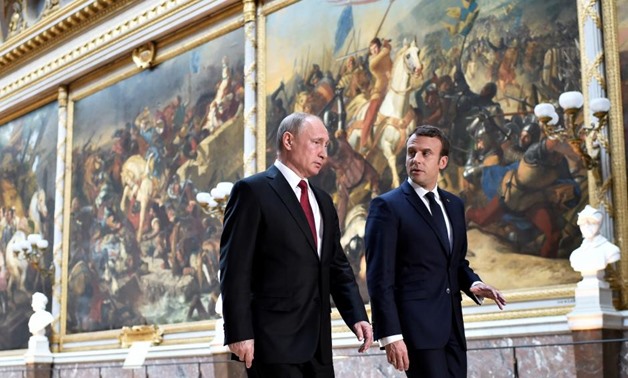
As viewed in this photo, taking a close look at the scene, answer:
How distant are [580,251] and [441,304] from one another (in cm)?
400

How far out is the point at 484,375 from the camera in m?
6.24

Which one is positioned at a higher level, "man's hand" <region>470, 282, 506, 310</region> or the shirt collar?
the shirt collar

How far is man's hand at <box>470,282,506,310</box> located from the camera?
14.8 feet

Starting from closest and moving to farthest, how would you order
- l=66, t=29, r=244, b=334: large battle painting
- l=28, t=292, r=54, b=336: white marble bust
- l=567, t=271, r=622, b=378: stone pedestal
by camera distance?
1. l=567, t=271, r=622, b=378: stone pedestal
2. l=66, t=29, r=244, b=334: large battle painting
3. l=28, t=292, r=54, b=336: white marble bust

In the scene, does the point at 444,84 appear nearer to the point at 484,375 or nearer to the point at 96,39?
the point at 484,375

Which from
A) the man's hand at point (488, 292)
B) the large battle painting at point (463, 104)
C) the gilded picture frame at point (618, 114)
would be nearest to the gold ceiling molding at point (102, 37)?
the large battle painting at point (463, 104)

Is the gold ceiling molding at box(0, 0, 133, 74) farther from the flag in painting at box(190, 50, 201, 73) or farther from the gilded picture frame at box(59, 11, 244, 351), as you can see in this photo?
the flag in painting at box(190, 50, 201, 73)

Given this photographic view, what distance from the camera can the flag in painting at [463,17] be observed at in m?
9.73

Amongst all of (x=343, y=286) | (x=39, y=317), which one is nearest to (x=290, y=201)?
(x=343, y=286)

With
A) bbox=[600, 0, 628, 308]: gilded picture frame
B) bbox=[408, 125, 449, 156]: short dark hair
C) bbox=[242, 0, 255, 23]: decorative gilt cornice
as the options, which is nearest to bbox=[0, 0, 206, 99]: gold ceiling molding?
bbox=[242, 0, 255, 23]: decorative gilt cornice

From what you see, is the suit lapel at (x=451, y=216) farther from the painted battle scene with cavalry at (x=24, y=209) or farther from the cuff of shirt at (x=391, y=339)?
the painted battle scene with cavalry at (x=24, y=209)

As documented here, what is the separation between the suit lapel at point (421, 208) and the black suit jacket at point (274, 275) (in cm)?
71

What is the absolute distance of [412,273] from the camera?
460 cm

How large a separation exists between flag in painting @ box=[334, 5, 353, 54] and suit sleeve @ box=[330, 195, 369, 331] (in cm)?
725
